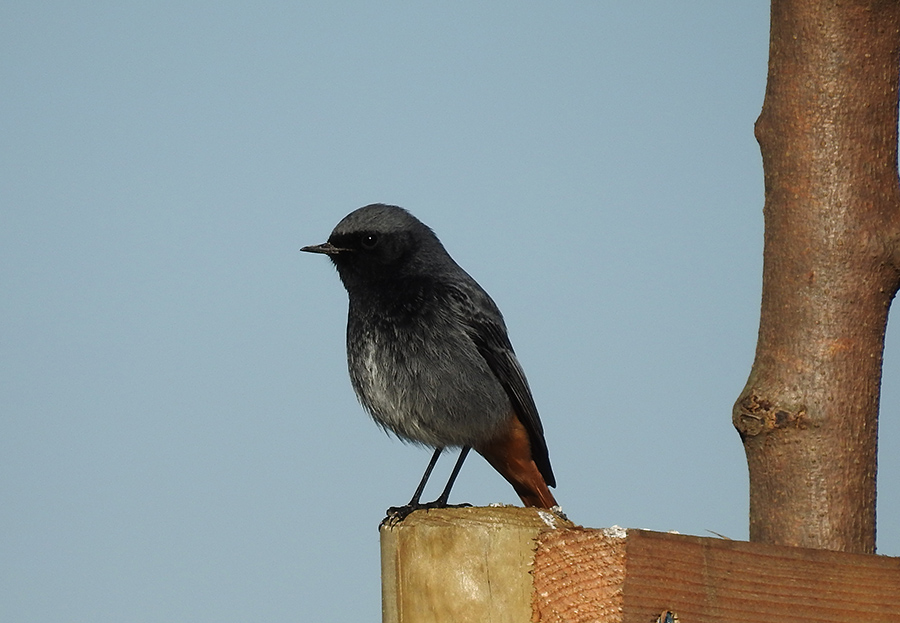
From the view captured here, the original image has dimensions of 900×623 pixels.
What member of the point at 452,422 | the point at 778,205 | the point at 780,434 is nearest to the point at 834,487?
the point at 780,434

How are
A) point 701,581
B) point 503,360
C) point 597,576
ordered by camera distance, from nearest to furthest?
point 597,576 → point 701,581 → point 503,360

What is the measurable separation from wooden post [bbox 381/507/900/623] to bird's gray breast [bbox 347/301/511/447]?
10.5ft

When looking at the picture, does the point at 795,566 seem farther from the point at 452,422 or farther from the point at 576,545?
the point at 452,422

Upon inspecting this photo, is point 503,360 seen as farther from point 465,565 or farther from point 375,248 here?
point 465,565

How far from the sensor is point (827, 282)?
3.41m

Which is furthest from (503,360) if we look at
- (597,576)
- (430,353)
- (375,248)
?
(597,576)

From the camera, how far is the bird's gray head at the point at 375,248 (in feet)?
21.2

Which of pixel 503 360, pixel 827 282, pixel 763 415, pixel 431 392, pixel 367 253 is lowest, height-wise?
pixel 763 415

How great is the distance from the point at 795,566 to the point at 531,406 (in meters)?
3.75

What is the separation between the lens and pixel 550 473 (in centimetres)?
673

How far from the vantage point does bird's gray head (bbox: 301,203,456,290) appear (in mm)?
6449

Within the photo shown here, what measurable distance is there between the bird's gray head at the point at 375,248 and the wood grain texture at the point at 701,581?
3906 millimetres

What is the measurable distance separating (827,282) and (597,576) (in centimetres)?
139

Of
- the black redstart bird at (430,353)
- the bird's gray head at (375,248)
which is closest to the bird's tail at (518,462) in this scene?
the black redstart bird at (430,353)
